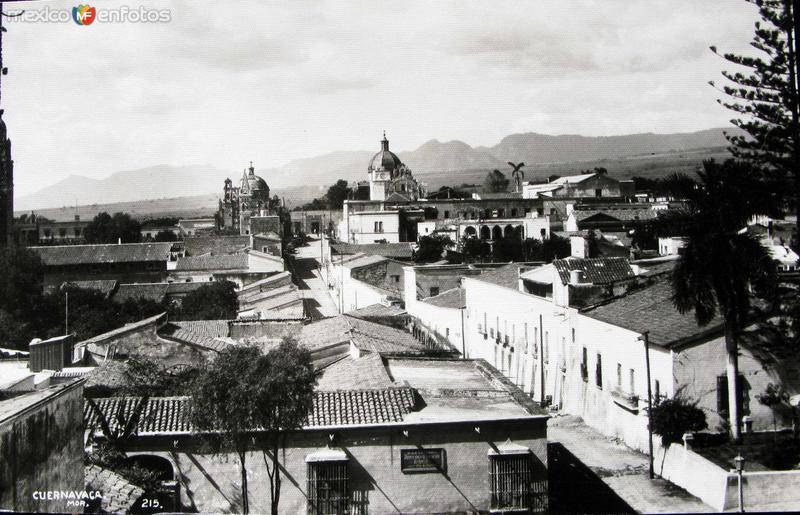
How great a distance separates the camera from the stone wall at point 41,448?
6.41 m

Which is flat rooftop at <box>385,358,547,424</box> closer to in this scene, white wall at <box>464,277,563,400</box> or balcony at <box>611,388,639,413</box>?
balcony at <box>611,388,639,413</box>

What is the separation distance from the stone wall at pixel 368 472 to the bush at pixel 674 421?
9.83 feet

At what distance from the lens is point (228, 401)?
10.2m

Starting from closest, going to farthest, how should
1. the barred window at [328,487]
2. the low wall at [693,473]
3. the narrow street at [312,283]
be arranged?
the barred window at [328,487], the low wall at [693,473], the narrow street at [312,283]

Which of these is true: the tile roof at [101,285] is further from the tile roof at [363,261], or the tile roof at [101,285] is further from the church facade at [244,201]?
the church facade at [244,201]

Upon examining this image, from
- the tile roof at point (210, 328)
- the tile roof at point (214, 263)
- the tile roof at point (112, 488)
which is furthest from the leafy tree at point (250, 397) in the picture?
the tile roof at point (214, 263)

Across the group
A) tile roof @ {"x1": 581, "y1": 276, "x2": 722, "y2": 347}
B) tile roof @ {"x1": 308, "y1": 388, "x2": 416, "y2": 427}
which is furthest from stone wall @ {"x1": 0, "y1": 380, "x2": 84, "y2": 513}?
tile roof @ {"x1": 581, "y1": 276, "x2": 722, "y2": 347}

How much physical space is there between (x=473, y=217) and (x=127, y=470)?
179 feet

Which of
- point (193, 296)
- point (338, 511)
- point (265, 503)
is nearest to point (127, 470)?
point (265, 503)

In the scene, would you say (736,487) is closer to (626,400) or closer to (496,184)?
(626,400)

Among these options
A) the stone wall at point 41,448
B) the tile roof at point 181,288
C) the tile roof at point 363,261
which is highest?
the stone wall at point 41,448

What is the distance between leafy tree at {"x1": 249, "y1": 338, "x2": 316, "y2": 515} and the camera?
10156 millimetres

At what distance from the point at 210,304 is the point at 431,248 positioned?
48.6ft

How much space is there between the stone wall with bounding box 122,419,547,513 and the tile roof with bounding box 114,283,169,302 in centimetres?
3359
